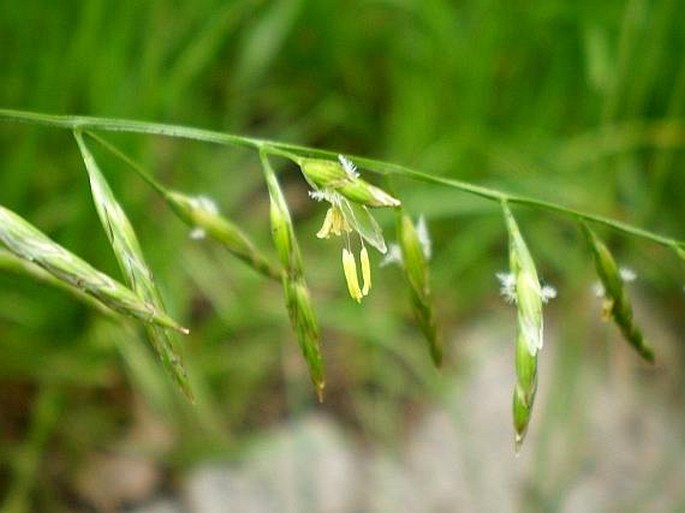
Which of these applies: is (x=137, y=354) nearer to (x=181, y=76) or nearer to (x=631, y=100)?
(x=181, y=76)

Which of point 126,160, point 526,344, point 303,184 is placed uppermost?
point 303,184

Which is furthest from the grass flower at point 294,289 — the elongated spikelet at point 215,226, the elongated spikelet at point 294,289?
the elongated spikelet at point 215,226

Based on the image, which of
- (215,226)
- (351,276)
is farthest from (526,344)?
(215,226)

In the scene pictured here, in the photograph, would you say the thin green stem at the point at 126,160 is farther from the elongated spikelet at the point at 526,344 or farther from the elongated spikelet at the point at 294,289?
the elongated spikelet at the point at 526,344

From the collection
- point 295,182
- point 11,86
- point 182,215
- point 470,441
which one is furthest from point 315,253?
point 182,215

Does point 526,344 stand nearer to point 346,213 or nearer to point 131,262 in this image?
point 346,213

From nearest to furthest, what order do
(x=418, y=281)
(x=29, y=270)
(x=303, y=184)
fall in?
(x=418, y=281) < (x=29, y=270) < (x=303, y=184)

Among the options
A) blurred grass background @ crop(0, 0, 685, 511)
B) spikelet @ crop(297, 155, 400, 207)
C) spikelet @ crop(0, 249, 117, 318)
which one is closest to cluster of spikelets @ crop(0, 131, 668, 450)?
spikelet @ crop(297, 155, 400, 207)
